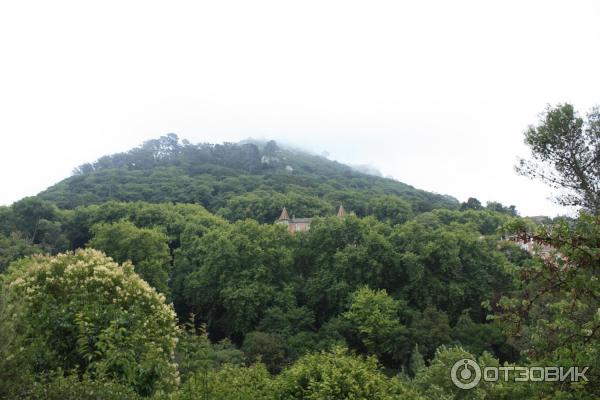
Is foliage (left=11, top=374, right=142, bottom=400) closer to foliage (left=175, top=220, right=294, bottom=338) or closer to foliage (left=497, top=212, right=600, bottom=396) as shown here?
foliage (left=497, top=212, right=600, bottom=396)

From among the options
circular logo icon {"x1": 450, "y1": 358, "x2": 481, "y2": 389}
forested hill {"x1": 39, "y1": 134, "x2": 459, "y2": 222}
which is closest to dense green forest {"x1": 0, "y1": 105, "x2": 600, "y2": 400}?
circular logo icon {"x1": 450, "y1": 358, "x2": 481, "y2": 389}

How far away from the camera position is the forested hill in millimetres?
62062

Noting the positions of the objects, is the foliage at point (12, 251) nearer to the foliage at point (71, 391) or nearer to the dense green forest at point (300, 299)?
the dense green forest at point (300, 299)

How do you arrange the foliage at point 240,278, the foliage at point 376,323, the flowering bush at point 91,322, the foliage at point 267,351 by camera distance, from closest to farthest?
the flowering bush at point 91,322
the foliage at point 267,351
the foliage at point 376,323
the foliage at point 240,278

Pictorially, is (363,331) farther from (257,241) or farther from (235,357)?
(257,241)

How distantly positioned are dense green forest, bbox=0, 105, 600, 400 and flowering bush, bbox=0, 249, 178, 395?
0.04 meters

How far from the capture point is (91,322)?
907 cm

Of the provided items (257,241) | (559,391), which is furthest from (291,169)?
(559,391)

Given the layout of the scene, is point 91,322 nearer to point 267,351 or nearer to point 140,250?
point 267,351

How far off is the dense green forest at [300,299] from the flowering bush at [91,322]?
41 millimetres

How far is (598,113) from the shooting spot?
13.6 meters

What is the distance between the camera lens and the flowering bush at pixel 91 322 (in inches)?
281

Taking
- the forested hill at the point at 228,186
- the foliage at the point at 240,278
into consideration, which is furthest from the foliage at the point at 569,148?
the forested hill at the point at 228,186

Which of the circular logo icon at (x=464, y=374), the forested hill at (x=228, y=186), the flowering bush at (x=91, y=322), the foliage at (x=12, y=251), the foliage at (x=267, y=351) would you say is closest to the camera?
the flowering bush at (x=91, y=322)
